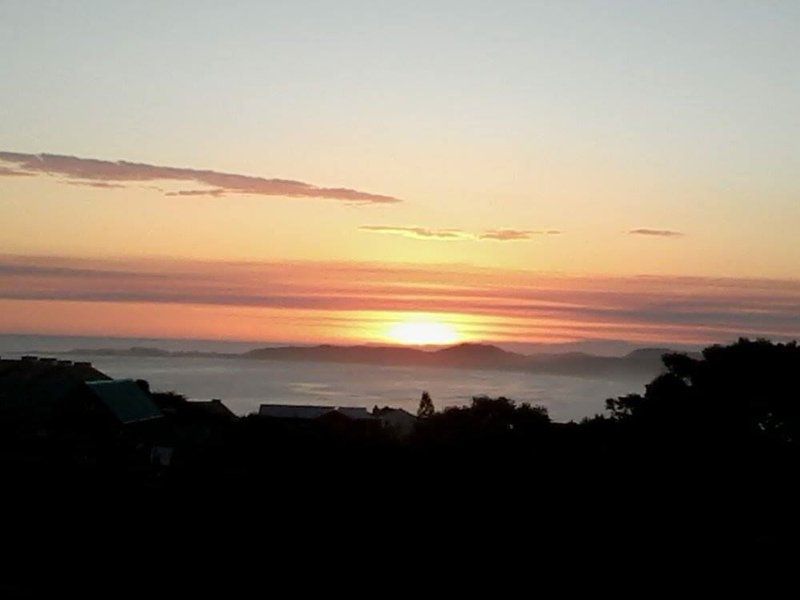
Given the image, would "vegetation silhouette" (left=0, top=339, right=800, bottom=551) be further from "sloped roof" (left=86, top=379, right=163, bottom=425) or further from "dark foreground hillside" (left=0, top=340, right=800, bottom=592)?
"sloped roof" (left=86, top=379, right=163, bottom=425)

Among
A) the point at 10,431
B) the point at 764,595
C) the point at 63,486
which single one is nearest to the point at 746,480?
the point at 764,595

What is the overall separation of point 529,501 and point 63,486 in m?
8.15

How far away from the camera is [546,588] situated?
47.4 ft

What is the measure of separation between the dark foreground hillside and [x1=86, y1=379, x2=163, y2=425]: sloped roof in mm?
15093

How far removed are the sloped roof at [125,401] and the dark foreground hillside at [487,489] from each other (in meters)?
15.1

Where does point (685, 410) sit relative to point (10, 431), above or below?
above

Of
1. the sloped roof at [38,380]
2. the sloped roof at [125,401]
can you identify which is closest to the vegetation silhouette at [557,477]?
the sloped roof at [125,401]

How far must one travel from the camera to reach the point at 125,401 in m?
42.2

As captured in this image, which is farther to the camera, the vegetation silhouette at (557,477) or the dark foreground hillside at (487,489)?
the vegetation silhouette at (557,477)

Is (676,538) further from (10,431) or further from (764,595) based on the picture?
(10,431)

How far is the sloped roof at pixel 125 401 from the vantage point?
40713 mm

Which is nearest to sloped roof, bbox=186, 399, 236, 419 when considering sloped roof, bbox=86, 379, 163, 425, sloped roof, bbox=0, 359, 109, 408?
sloped roof, bbox=86, 379, 163, 425

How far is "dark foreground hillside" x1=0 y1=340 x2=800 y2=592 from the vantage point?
52.0ft

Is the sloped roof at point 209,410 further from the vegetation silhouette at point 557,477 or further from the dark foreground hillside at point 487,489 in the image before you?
the dark foreground hillside at point 487,489
